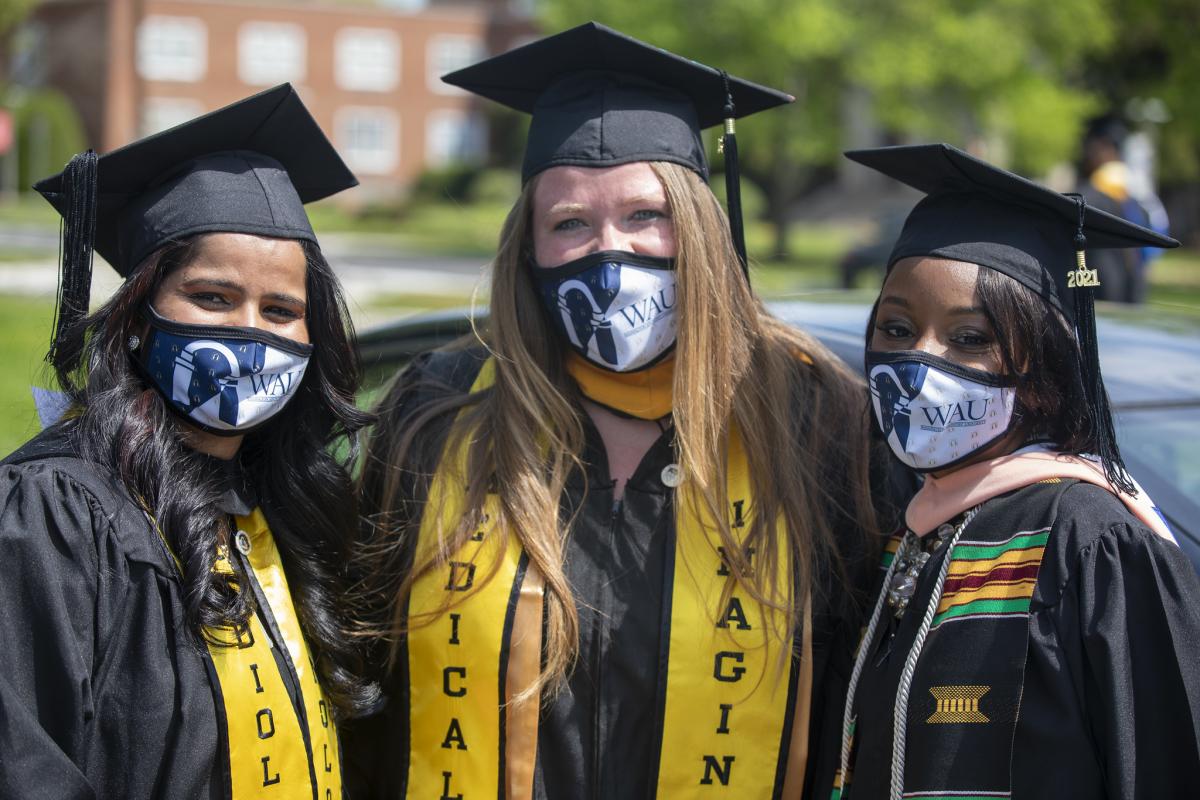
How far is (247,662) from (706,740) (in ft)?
2.94

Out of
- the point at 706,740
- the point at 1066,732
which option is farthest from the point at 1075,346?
the point at 706,740

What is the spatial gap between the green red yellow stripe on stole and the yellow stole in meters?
0.39

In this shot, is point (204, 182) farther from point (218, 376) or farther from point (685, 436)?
point (685, 436)

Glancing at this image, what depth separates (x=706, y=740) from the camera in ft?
8.73

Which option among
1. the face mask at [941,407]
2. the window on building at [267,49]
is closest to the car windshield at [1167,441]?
the face mask at [941,407]

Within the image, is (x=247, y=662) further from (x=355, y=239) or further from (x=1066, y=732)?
(x=355, y=239)

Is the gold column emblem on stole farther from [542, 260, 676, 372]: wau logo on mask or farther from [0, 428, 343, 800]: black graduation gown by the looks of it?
[0, 428, 343, 800]: black graduation gown

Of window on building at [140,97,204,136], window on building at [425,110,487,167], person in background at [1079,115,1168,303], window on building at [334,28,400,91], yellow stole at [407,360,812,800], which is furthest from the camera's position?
window on building at [425,110,487,167]

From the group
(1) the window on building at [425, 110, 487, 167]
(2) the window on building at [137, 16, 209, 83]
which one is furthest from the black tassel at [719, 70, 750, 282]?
(2) the window on building at [137, 16, 209, 83]

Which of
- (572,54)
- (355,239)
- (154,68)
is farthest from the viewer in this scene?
(154,68)

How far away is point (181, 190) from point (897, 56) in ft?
73.8

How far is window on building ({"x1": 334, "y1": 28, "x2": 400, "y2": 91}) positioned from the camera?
5097 centimetres

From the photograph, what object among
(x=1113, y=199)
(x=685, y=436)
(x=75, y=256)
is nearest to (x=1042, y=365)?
(x=685, y=436)

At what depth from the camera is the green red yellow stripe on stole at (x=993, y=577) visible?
7.46ft
